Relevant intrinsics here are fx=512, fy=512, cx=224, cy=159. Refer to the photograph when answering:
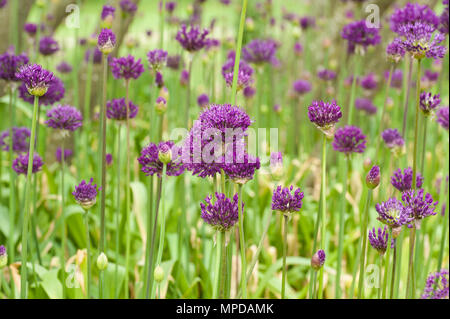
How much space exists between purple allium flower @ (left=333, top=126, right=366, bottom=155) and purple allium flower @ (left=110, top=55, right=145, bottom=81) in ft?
2.27

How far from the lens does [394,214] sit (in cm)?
126

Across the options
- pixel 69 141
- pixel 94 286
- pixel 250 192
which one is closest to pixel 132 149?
pixel 69 141

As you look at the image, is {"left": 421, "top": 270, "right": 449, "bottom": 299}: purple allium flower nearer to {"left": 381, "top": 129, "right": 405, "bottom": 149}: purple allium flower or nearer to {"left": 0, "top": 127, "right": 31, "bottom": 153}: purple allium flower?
{"left": 381, "top": 129, "right": 405, "bottom": 149}: purple allium flower

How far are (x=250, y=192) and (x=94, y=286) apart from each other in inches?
44.3

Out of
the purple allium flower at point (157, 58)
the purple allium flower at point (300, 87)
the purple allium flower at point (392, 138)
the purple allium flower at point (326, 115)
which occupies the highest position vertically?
the purple allium flower at point (300, 87)

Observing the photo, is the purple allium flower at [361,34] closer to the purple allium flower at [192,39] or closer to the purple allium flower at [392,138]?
the purple allium flower at [392,138]

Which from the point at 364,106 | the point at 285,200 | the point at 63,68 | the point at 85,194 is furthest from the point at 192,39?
the point at 63,68

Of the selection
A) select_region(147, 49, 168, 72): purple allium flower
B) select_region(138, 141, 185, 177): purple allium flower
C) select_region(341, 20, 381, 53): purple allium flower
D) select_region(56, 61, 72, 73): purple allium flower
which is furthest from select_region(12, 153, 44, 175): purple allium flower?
select_region(56, 61, 72, 73): purple allium flower

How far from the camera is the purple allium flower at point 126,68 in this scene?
1.71 meters

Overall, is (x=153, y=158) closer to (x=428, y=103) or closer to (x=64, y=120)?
(x=64, y=120)

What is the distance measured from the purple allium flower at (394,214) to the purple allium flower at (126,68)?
0.91m

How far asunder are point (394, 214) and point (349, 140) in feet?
1.55

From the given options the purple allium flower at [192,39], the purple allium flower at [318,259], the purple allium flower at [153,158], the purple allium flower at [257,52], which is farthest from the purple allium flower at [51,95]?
the purple allium flower at [318,259]

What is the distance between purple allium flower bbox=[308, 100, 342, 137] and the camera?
1.23 m
